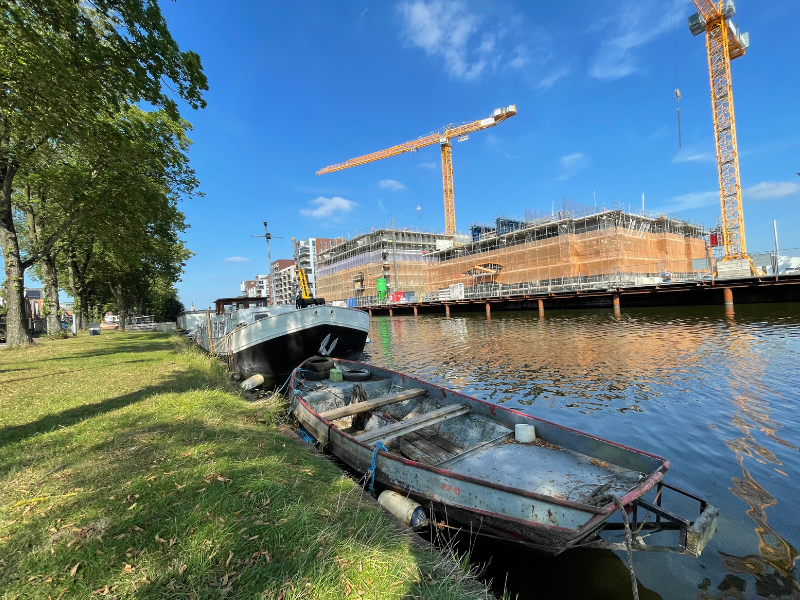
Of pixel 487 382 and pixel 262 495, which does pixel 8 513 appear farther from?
pixel 487 382

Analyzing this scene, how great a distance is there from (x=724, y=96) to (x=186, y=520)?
70453 mm

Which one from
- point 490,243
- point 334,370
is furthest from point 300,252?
point 334,370

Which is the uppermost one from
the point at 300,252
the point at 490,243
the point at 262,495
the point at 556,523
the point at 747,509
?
the point at 300,252

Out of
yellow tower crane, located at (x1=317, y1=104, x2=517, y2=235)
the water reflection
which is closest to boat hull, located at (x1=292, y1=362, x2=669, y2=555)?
the water reflection

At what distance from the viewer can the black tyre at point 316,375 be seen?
11930 mm

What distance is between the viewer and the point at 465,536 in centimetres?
452

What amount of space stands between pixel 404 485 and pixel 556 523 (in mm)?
1896

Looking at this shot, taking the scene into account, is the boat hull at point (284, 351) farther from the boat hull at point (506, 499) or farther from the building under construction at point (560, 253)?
the building under construction at point (560, 253)

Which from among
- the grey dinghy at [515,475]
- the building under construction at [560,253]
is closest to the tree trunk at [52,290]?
the grey dinghy at [515,475]

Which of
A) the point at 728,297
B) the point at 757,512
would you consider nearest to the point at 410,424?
the point at 757,512

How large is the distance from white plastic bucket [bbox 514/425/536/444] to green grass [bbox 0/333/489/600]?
2.77 metres

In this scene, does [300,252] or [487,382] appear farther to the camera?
[300,252]

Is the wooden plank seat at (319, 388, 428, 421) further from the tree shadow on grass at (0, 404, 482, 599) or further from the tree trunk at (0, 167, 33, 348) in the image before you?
the tree trunk at (0, 167, 33, 348)

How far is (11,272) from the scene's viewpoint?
16.2 m
